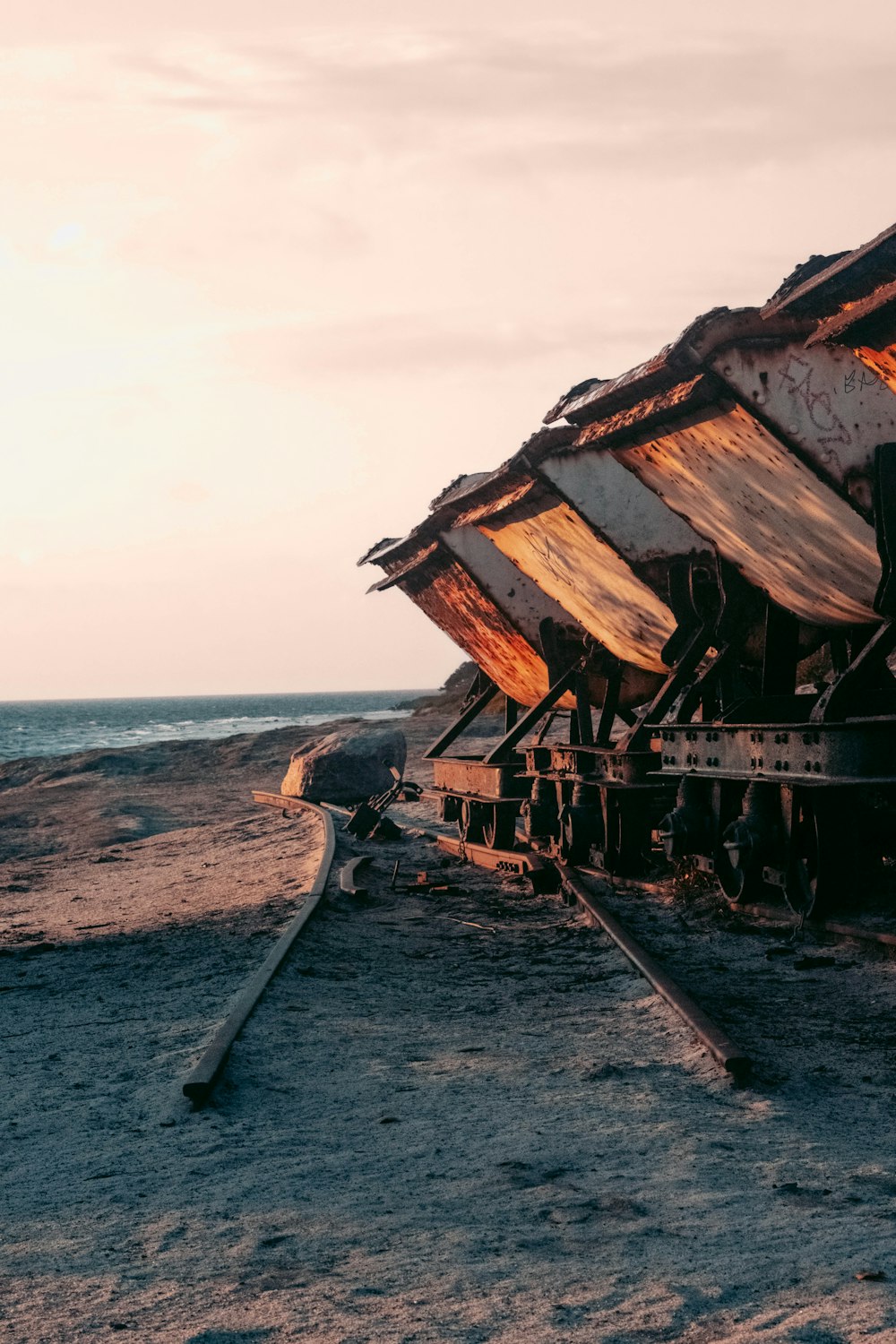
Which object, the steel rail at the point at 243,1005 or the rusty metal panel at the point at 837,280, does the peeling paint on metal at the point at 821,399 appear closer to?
the rusty metal panel at the point at 837,280

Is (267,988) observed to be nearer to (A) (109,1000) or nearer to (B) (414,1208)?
(A) (109,1000)

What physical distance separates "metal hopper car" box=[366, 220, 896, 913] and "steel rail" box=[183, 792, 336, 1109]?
2321mm

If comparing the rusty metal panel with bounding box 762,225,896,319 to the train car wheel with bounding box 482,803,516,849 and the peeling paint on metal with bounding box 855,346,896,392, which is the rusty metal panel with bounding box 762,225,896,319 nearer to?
the peeling paint on metal with bounding box 855,346,896,392

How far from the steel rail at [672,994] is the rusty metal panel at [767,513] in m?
2.43

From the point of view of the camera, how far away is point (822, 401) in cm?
615

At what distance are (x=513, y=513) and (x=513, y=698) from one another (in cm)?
368

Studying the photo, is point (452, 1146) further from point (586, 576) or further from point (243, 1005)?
point (586, 576)

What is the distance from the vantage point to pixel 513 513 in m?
11.1

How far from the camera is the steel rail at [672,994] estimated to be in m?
4.39

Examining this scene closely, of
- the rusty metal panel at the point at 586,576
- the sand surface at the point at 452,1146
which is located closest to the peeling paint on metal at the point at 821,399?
the sand surface at the point at 452,1146

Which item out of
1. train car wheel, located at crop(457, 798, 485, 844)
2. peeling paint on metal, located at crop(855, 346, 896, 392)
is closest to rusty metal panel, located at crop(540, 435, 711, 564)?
peeling paint on metal, located at crop(855, 346, 896, 392)

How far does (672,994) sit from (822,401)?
2974mm

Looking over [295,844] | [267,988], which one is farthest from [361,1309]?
[295,844]

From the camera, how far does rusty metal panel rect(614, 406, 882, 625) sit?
6750mm
